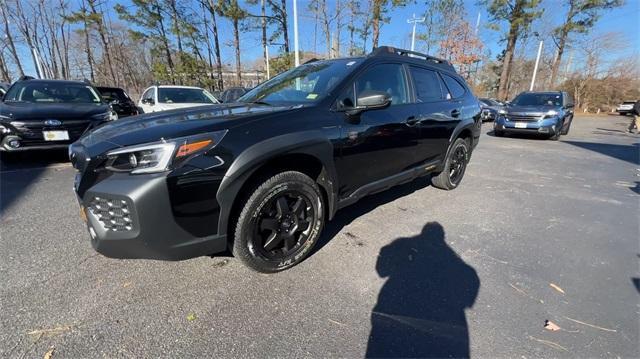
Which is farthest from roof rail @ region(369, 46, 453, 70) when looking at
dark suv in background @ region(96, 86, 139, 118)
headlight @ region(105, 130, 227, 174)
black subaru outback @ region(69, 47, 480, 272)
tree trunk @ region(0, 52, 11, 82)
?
tree trunk @ region(0, 52, 11, 82)

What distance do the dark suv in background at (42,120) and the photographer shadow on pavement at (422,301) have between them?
18.0 ft

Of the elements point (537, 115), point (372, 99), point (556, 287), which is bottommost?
point (556, 287)

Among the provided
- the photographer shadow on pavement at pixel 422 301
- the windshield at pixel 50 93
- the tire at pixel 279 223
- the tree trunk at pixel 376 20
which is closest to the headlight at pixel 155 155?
the tire at pixel 279 223

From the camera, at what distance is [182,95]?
9.27 metres

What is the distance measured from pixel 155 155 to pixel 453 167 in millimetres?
4146

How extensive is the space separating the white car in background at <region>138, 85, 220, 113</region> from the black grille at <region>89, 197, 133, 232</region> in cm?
743

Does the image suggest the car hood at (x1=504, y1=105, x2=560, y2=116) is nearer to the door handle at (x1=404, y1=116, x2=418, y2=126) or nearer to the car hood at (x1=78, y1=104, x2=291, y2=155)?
the door handle at (x1=404, y1=116, x2=418, y2=126)

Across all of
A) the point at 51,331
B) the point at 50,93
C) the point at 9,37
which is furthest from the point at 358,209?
the point at 9,37

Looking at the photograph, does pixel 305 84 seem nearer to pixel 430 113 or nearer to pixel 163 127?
pixel 163 127

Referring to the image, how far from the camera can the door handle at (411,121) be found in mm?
3289

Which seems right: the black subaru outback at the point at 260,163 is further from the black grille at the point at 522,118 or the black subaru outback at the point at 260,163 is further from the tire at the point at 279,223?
the black grille at the point at 522,118

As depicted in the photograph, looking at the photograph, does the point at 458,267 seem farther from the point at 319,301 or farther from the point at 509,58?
the point at 509,58

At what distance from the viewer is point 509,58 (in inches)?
923

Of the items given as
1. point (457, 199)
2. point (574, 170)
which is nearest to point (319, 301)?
point (457, 199)
